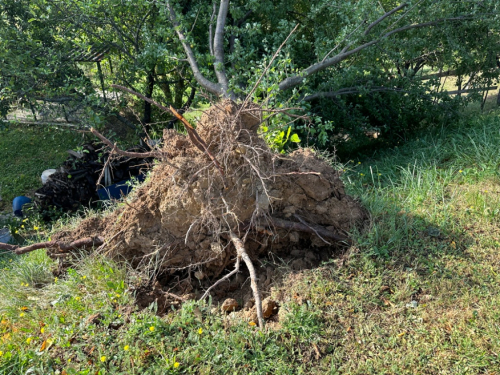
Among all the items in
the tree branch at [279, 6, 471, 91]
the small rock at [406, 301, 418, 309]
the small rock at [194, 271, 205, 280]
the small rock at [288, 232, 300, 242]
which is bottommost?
the small rock at [406, 301, 418, 309]

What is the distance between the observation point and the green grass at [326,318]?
231cm

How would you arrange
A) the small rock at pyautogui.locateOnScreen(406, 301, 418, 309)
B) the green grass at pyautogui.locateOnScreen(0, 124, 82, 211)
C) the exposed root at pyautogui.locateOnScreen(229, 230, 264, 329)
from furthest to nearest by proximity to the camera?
the green grass at pyautogui.locateOnScreen(0, 124, 82, 211) → the small rock at pyautogui.locateOnScreen(406, 301, 418, 309) → the exposed root at pyautogui.locateOnScreen(229, 230, 264, 329)

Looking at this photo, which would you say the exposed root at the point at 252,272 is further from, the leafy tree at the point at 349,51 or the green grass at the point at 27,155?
the green grass at the point at 27,155

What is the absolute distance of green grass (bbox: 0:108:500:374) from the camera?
2314 millimetres

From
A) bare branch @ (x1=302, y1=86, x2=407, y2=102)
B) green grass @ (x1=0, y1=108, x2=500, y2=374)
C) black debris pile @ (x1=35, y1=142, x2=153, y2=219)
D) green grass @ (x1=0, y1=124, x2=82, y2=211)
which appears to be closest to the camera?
green grass @ (x1=0, y1=108, x2=500, y2=374)

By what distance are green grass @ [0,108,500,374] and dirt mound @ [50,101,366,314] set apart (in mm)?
264

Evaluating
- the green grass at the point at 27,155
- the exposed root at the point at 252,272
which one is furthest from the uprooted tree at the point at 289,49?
the exposed root at the point at 252,272

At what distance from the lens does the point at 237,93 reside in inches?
212

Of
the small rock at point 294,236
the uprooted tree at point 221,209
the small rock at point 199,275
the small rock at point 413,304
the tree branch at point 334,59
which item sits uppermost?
the tree branch at point 334,59

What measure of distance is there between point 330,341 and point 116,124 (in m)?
9.06

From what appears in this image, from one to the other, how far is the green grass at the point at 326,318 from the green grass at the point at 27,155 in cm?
549

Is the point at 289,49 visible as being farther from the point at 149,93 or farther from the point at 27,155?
the point at 27,155

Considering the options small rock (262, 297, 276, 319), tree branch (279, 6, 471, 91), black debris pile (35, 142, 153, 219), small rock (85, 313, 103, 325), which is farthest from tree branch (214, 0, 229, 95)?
small rock (85, 313, 103, 325)

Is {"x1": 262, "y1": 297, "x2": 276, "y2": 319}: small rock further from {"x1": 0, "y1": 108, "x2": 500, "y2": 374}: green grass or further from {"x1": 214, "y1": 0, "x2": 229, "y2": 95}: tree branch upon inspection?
{"x1": 214, "y1": 0, "x2": 229, "y2": 95}: tree branch
